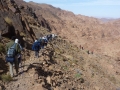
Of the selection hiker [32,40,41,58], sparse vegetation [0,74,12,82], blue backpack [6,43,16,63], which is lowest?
sparse vegetation [0,74,12,82]

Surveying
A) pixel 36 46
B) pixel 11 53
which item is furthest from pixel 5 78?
pixel 36 46

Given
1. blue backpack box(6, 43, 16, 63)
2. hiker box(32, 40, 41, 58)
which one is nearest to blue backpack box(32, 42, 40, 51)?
hiker box(32, 40, 41, 58)

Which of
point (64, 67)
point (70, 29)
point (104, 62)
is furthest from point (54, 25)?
point (64, 67)

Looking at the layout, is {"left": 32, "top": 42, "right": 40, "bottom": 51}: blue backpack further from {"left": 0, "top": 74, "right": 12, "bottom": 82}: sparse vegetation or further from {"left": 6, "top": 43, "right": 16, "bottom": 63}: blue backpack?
{"left": 6, "top": 43, "right": 16, "bottom": 63}: blue backpack

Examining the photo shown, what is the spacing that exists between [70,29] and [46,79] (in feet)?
190

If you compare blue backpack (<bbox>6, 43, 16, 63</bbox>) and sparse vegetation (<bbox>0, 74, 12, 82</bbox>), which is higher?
blue backpack (<bbox>6, 43, 16, 63</bbox>)

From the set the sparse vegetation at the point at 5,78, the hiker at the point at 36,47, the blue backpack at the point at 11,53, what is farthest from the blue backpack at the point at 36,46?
the blue backpack at the point at 11,53

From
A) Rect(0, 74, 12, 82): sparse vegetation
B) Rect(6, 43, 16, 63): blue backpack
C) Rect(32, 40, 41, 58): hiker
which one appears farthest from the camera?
Rect(32, 40, 41, 58): hiker

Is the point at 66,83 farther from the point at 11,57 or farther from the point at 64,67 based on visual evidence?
the point at 11,57

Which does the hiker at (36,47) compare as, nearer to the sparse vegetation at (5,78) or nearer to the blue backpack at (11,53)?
the sparse vegetation at (5,78)

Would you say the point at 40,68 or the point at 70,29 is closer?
the point at 40,68

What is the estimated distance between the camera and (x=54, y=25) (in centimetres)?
6619

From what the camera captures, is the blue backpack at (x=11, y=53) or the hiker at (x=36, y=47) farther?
the hiker at (x=36, y=47)

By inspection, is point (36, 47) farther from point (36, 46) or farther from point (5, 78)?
point (5, 78)
